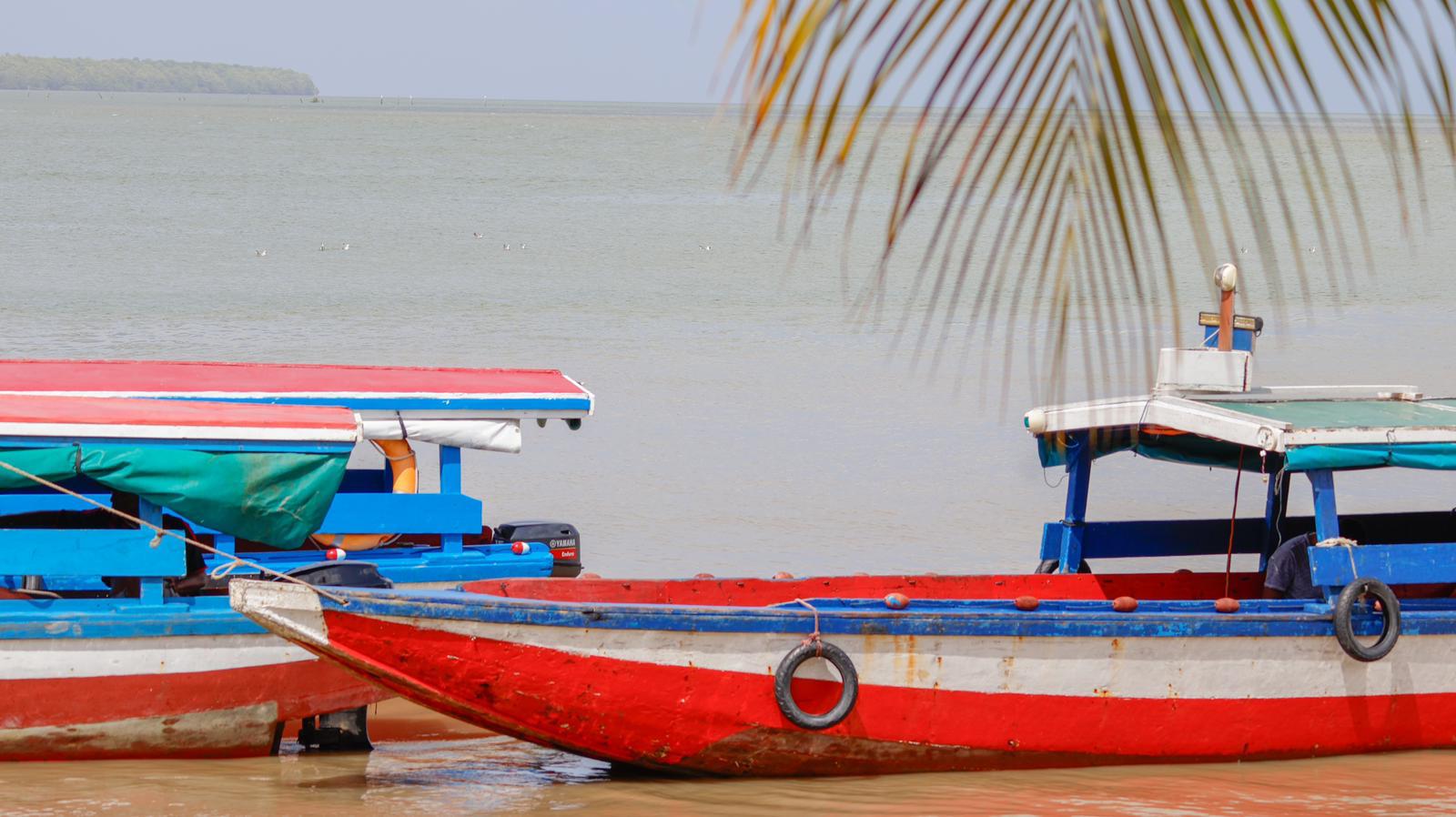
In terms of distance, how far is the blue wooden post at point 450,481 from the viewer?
31.4 ft

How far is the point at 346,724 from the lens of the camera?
8.88m

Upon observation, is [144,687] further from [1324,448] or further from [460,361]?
[460,361]

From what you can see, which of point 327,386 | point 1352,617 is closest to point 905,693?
point 1352,617

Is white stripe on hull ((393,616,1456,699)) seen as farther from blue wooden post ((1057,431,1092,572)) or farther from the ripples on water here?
blue wooden post ((1057,431,1092,572))

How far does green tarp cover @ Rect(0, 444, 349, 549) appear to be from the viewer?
806 centimetres

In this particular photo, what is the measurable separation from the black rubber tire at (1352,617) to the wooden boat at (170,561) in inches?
178

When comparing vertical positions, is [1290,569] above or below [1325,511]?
below

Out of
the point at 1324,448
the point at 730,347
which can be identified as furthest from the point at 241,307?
the point at 1324,448

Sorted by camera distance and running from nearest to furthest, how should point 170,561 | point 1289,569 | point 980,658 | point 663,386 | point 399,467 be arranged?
point 980,658
point 170,561
point 1289,569
point 399,467
point 663,386

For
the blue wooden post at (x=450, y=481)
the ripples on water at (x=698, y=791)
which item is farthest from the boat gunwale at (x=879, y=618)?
the blue wooden post at (x=450, y=481)

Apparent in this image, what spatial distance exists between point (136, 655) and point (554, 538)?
10.0 ft

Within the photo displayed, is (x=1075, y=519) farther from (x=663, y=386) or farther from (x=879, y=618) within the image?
(x=663, y=386)

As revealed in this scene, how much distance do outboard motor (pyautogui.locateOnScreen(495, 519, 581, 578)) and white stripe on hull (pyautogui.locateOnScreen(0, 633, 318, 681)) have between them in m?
2.01

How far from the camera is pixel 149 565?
820 cm
